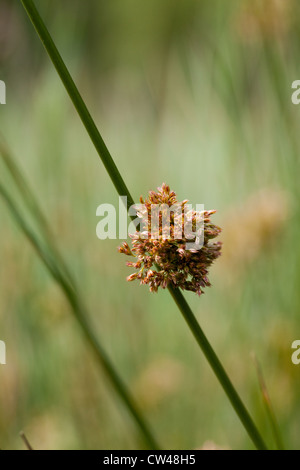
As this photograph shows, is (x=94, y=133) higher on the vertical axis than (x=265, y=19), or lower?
lower

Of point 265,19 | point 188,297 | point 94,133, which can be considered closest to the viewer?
point 94,133

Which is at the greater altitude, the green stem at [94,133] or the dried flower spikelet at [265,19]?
the dried flower spikelet at [265,19]

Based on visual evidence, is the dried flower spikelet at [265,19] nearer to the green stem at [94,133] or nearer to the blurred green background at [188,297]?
the blurred green background at [188,297]

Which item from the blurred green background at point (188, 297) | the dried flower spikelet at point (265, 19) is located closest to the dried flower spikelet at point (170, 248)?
the blurred green background at point (188, 297)

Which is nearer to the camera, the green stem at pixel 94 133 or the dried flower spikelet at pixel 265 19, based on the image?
the green stem at pixel 94 133

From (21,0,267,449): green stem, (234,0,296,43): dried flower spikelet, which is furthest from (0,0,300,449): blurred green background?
(21,0,267,449): green stem

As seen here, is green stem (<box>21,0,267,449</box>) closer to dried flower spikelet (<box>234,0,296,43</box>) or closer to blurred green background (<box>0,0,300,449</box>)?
blurred green background (<box>0,0,300,449</box>)

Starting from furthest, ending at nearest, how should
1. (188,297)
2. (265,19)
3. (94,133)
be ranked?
(188,297), (265,19), (94,133)

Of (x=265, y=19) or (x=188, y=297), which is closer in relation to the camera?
(x=265, y=19)

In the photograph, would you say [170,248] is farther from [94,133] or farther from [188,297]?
[188,297]

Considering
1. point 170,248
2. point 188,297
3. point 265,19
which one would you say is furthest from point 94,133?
point 188,297
